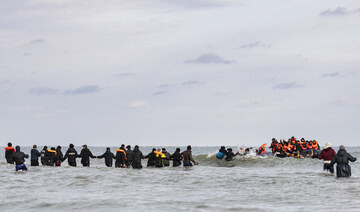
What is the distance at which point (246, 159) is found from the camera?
40.0 m

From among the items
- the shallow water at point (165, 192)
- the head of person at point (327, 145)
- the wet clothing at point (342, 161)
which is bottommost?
the shallow water at point (165, 192)

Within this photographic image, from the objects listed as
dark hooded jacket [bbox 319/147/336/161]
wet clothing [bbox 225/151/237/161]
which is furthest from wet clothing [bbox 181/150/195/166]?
dark hooded jacket [bbox 319/147/336/161]

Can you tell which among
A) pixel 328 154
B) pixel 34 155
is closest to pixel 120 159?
pixel 34 155

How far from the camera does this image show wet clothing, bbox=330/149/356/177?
21047mm

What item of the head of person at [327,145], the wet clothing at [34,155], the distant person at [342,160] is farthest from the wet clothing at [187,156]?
the distant person at [342,160]

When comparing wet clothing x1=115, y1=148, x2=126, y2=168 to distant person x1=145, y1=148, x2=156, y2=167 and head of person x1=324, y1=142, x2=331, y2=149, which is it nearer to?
distant person x1=145, y1=148, x2=156, y2=167

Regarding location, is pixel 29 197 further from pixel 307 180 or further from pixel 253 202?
pixel 307 180

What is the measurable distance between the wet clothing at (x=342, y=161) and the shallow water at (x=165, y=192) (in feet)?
2.27

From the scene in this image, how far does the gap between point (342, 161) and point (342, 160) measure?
0.07 metres

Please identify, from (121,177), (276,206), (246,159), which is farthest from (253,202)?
(246,159)

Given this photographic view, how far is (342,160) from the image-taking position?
21156mm

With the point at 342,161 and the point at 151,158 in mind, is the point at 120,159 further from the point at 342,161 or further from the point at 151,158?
the point at 342,161

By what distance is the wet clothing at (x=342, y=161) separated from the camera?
21.0 meters

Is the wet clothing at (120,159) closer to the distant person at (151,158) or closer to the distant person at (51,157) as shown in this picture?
the distant person at (151,158)
